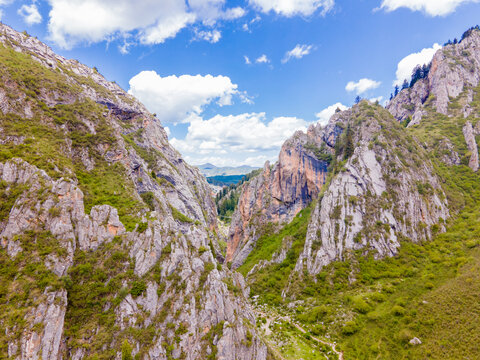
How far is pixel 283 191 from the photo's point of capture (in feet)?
281

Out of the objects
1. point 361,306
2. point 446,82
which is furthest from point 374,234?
point 446,82

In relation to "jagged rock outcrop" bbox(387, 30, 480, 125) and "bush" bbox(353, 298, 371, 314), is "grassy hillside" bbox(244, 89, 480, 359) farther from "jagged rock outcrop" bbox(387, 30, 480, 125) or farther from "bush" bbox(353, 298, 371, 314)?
"jagged rock outcrop" bbox(387, 30, 480, 125)

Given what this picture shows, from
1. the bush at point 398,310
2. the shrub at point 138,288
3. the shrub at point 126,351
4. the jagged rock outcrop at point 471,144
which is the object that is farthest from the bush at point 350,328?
the jagged rock outcrop at point 471,144

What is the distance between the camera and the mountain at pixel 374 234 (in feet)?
111

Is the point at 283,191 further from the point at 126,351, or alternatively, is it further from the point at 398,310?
the point at 126,351

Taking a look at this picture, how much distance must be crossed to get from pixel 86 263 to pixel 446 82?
15642cm

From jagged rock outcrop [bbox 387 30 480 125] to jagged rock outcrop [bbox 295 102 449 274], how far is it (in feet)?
177

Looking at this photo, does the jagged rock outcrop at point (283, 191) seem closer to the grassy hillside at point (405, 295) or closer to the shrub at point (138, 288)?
the grassy hillside at point (405, 295)

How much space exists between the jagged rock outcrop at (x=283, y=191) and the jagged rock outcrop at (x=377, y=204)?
17518 mm

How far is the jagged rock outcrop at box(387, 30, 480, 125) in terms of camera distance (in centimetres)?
9806

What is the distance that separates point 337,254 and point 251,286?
2687 cm

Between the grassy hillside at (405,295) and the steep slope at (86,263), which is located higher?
the steep slope at (86,263)

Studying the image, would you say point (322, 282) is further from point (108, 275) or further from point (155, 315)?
point (108, 275)

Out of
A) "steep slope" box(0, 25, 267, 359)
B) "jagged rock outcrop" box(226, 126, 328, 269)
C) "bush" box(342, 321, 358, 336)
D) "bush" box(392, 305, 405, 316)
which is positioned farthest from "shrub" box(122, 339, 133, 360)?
"jagged rock outcrop" box(226, 126, 328, 269)
